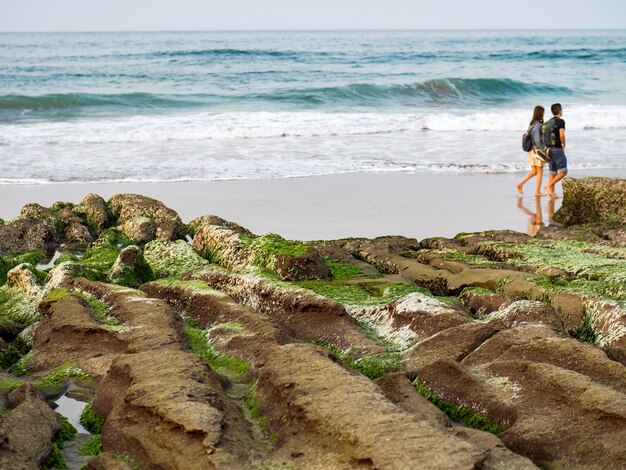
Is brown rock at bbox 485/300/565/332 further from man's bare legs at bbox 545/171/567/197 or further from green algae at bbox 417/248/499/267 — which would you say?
man's bare legs at bbox 545/171/567/197

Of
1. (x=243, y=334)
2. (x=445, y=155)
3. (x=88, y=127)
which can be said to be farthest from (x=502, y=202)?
(x=88, y=127)

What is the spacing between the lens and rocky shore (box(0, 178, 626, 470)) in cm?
454

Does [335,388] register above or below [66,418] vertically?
above

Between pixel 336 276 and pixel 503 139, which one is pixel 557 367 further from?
pixel 503 139

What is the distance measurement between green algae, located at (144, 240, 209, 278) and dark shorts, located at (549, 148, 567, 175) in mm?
8106

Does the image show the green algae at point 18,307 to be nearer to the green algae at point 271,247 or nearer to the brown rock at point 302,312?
the brown rock at point 302,312

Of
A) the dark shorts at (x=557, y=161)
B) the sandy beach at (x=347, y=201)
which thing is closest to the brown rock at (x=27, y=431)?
the sandy beach at (x=347, y=201)

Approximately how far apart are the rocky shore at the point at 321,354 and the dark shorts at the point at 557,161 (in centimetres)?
501

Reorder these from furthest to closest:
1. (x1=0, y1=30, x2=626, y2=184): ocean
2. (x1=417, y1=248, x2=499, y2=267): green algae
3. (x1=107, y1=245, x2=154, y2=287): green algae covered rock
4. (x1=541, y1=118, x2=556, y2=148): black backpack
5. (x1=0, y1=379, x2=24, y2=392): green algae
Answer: (x1=0, y1=30, x2=626, y2=184): ocean
(x1=541, y1=118, x2=556, y2=148): black backpack
(x1=417, y1=248, x2=499, y2=267): green algae
(x1=107, y1=245, x2=154, y2=287): green algae covered rock
(x1=0, y1=379, x2=24, y2=392): green algae

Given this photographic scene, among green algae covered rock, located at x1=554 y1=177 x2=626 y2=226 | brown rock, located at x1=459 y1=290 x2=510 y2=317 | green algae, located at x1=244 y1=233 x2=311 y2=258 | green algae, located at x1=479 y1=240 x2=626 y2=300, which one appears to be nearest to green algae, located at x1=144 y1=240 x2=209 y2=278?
green algae, located at x1=244 y1=233 x2=311 y2=258

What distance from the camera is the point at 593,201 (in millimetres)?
12336

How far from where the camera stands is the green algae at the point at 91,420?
5461 millimetres

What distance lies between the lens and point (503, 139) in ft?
77.1

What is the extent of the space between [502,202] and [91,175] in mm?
8055
